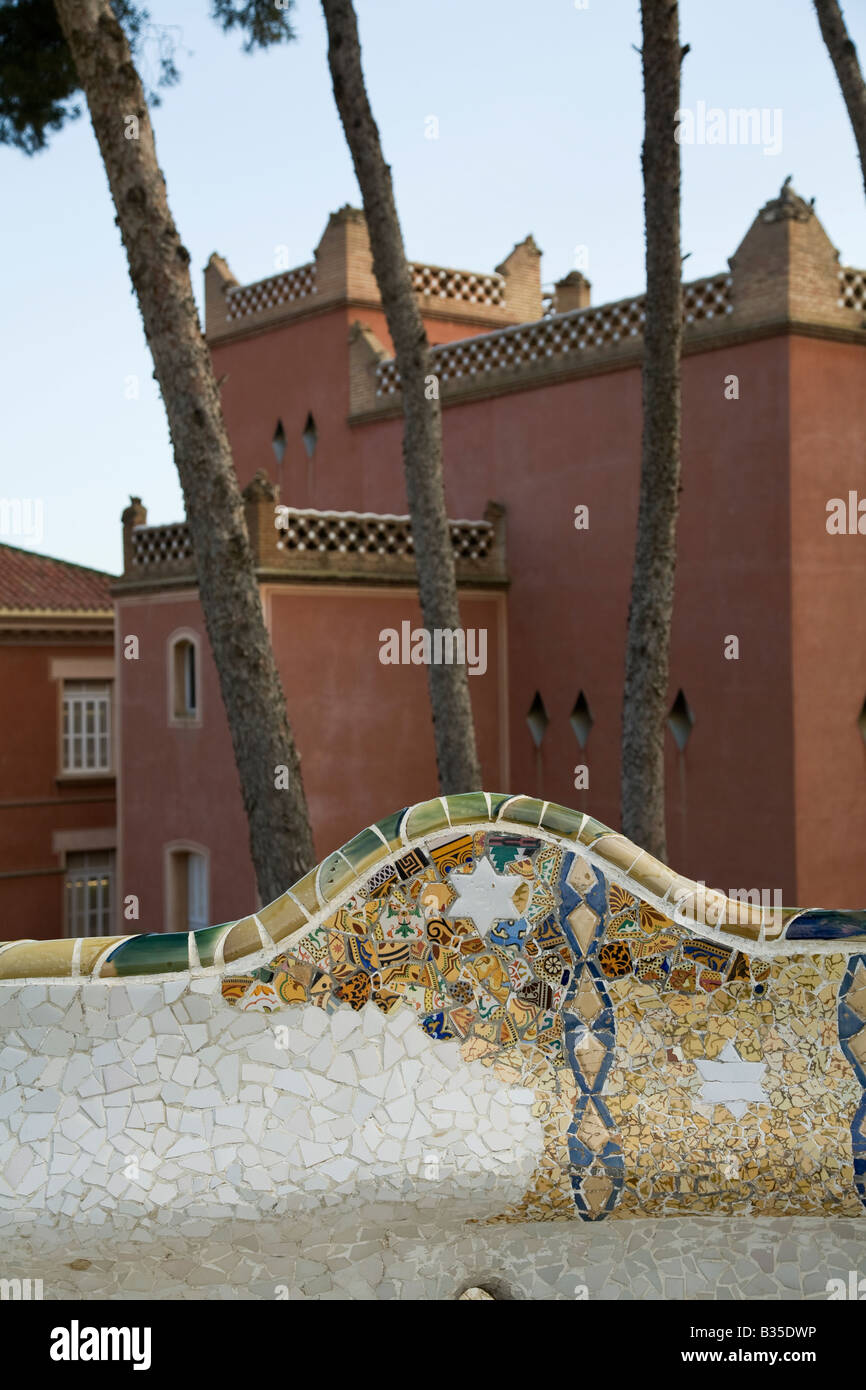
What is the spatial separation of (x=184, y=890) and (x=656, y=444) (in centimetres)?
873

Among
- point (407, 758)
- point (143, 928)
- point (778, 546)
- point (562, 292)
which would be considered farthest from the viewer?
point (562, 292)

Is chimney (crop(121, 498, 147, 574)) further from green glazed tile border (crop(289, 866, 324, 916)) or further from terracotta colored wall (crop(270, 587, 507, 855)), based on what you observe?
green glazed tile border (crop(289, 866, 324, 916))

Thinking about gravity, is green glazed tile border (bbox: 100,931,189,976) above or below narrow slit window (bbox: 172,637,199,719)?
below

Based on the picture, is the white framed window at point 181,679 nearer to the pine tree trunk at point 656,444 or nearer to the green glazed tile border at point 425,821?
the pine tree trunk at point 656,444

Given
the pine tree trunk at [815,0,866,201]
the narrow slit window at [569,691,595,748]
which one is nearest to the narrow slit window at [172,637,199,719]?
the narrow slit window at [569,691,595,748]

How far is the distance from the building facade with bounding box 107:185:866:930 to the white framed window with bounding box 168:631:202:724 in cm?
3

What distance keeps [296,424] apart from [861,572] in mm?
8059

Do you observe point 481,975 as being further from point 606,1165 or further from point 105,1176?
point 105,1176

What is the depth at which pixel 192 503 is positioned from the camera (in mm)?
7160

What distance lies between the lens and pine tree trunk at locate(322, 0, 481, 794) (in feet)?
32.6

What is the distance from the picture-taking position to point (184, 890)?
16203 millimetres

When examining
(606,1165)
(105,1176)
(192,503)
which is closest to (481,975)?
(606,1165)

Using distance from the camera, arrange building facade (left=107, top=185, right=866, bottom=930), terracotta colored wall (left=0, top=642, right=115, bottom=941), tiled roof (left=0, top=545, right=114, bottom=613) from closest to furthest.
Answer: building facade (left=107, top=185, right=866, bottom=930), terracotta colored wall (left=0, top=642, right=115, bottom=941), tiled roof (left=0, top=545, right=114, bottom=613)

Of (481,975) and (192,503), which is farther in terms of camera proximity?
(192,503)
